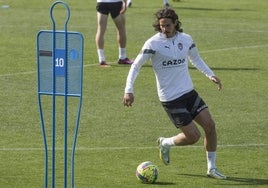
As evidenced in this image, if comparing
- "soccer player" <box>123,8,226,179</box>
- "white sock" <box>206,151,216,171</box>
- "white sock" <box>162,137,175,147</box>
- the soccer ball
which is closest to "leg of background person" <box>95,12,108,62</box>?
"white sock" <box>162,137,175,147</box>

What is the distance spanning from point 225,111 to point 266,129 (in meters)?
1.56

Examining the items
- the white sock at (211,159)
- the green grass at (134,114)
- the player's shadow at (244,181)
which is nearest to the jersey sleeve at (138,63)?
the green grass at (134,114)

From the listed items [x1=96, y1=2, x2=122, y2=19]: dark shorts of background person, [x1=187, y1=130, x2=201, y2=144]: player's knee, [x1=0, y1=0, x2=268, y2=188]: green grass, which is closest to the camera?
[x1=187, y1=130, x2=201, y2=144]: player's knee

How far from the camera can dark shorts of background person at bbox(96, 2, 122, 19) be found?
68.2 feet

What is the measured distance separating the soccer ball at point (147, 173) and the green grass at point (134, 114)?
107 mm

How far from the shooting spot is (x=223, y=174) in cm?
1257

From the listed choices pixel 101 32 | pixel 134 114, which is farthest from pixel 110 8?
pixel 134 114

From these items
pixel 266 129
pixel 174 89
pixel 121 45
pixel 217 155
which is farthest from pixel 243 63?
pixel 174 89

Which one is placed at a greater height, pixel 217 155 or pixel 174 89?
pixel 174 89

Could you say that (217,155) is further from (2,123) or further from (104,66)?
(104,66)

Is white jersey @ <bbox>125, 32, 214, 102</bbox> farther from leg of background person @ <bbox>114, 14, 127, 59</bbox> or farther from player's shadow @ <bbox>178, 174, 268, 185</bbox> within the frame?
leg of background person @ <bbox>114, 14, 127, 59</bbox>

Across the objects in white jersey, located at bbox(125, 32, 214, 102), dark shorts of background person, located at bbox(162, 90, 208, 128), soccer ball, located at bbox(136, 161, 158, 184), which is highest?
white jersey, located at bbox(125, 32, 214, 102)

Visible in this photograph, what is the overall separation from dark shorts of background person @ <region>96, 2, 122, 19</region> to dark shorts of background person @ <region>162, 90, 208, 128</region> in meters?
8.70

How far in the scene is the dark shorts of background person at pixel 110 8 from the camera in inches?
818
